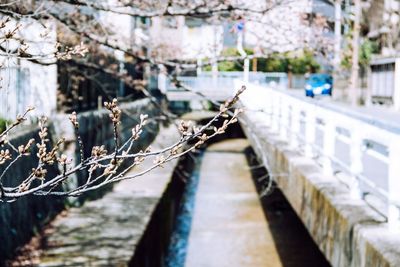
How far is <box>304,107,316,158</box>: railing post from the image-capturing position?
868cm

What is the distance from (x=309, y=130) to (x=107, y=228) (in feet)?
12.2

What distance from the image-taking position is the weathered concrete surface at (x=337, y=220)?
4.77 meters

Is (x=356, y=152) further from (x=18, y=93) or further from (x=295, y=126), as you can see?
(x=18, y=93)

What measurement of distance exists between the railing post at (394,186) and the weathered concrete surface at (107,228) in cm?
425

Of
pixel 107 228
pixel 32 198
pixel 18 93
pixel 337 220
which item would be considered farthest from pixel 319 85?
pixel 337 220

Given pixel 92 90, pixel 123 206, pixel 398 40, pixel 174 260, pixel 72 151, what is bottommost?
pixel 174 260

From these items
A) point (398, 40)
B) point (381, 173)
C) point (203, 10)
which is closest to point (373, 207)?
point (381, 173)

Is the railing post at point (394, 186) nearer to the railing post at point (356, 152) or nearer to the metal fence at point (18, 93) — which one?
the railing post at point (356, 152)

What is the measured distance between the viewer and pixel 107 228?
414 inches

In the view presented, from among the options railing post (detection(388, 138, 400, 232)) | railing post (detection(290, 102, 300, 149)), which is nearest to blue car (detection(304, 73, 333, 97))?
railing post (detection(290, 102, 300, 149))

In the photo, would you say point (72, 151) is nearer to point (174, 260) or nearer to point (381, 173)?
point (174, 260)

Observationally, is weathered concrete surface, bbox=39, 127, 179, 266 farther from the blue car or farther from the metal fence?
the blue car

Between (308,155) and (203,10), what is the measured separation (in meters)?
3.20

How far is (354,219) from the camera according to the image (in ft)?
18.0
